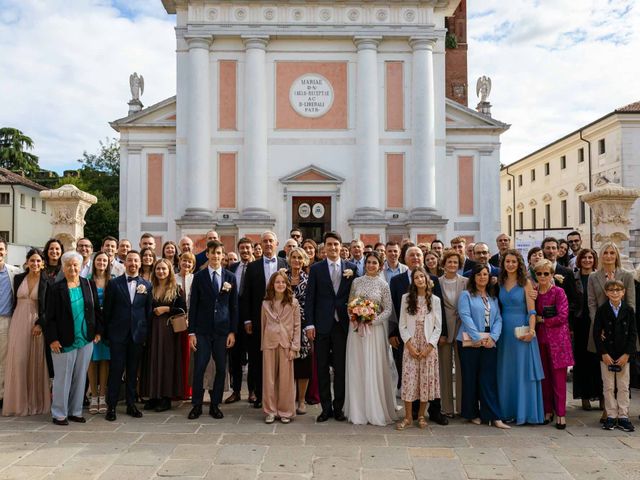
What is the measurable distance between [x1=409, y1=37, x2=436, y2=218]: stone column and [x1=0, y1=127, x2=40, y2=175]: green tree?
49.3 meters

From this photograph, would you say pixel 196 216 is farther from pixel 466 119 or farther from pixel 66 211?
pixel 466 119

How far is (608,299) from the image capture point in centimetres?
780

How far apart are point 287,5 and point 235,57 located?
274 cm

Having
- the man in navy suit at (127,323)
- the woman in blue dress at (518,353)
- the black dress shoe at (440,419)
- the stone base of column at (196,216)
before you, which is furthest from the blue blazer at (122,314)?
the stone base of column at (196,216)

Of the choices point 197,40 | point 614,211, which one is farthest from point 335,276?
point 197,40

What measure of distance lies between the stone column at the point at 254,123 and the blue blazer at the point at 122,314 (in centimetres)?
1515

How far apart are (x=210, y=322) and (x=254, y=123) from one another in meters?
16.3

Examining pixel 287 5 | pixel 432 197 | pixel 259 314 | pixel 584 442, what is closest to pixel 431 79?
pixel 432 197

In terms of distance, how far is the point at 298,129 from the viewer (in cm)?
2392

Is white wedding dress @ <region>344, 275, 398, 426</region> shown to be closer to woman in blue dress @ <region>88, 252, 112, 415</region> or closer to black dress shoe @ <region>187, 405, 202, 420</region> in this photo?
black dress shoe @ <region>187, 405, 202, 420</region>

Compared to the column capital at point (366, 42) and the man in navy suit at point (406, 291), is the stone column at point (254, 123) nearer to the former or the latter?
the column capital at point (366, 42)

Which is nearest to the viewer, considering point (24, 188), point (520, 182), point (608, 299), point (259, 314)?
point (608, 299)

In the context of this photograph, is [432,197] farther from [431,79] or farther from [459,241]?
[459,241]

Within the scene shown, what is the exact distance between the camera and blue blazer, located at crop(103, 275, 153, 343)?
806 centimetres
